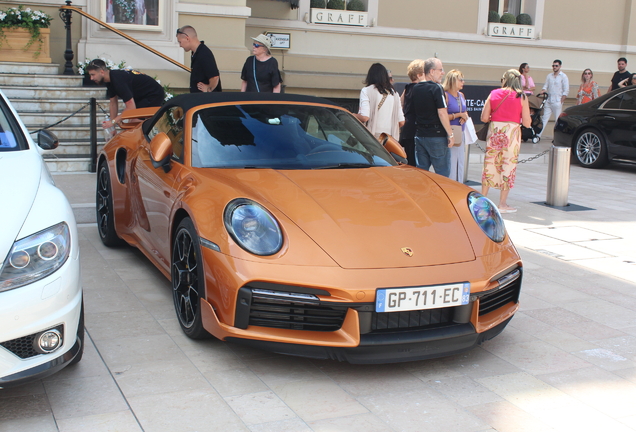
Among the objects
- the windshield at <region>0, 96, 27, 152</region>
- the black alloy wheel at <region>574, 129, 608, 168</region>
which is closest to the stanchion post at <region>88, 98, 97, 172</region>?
the windshield at <region>0, 96, 27, 152</region>

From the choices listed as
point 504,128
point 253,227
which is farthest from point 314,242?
point 504,128

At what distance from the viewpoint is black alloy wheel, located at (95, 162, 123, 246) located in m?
5.89

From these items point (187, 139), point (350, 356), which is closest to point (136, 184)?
point (187, 139)

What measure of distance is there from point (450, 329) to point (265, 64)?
19.1ft

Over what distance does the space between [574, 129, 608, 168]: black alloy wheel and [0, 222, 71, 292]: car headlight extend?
36.8 ft

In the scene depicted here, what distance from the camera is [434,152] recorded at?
24.8 ft

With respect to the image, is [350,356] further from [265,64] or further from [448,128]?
[265,64]

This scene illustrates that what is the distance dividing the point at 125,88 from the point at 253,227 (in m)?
4.63

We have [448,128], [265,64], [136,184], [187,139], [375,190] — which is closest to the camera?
[375,190]

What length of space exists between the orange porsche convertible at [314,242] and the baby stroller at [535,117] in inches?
501

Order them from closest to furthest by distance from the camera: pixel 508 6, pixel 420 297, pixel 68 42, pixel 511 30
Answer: pixel 420 297, pixel 68 42, pixel 511 30, pixel 508 6

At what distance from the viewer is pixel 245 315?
3.46 metres

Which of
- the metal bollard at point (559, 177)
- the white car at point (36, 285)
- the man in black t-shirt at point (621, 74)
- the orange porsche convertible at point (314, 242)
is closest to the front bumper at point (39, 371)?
the white car at point (36, 285)

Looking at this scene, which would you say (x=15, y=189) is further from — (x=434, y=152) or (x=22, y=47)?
(x=22, y=47)
